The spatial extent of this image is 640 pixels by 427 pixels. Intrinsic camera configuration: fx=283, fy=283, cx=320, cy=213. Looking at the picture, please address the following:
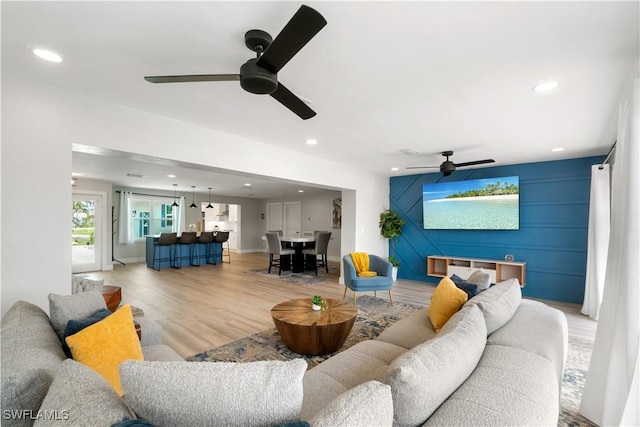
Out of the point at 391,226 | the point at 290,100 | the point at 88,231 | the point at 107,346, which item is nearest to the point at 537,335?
the point at 290,100

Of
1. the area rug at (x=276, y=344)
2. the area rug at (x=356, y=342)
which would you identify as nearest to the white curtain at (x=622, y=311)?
the area rug at (x=356, y=342)

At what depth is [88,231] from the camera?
7.70 meters

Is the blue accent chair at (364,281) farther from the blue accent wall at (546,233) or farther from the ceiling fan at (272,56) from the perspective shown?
the ceiling fan at (272,56)

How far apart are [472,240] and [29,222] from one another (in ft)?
21.3

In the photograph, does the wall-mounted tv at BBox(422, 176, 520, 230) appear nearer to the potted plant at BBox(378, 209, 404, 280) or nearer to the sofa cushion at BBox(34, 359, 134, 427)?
the potted plant at BBox(378, 209, 404, 280)

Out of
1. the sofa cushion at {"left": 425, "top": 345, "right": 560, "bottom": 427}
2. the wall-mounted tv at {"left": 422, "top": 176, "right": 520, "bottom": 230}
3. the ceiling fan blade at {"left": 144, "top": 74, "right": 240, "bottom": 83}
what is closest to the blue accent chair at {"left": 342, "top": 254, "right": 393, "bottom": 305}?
A: the wall-mounted tv at {"left": 422, "top": 176, "right": 520, "bottom": 230}

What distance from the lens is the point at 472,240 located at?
18.9ft

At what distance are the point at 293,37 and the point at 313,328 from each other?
7.68ft

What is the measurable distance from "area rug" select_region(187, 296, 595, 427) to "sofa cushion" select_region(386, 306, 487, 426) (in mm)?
1385

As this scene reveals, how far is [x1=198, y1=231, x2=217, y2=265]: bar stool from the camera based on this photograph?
866cm

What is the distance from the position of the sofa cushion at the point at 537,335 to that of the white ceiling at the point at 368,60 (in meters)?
1.85

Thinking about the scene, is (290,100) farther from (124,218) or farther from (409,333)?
(124,218)

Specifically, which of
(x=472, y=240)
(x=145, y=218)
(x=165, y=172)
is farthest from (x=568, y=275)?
(x=145, y=218)

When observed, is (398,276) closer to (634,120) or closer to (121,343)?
(634,120)
